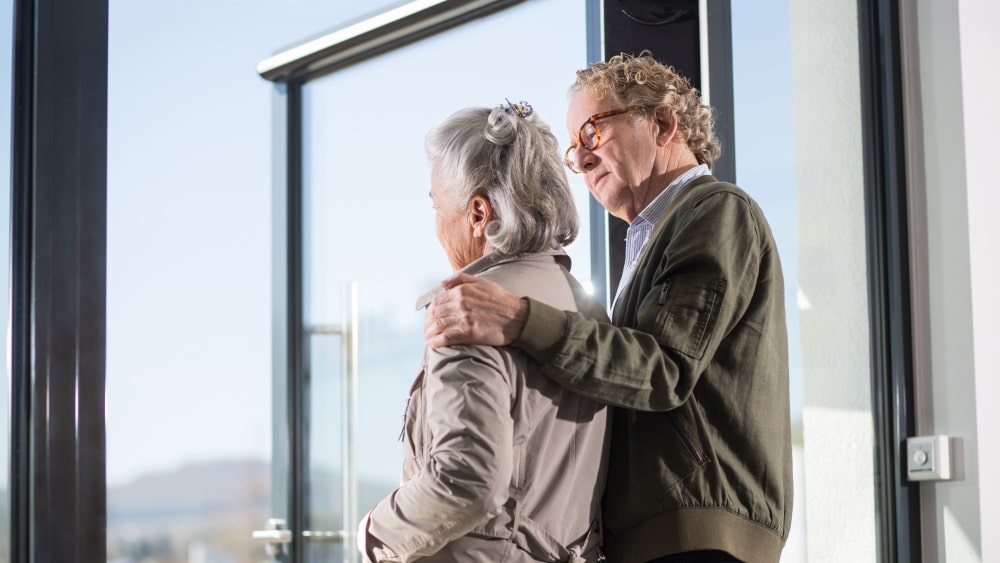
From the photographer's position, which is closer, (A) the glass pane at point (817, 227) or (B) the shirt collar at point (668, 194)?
(B) the shirt collar at point (668, 194)

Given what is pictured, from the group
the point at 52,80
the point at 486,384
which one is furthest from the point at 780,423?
the point at 52,80

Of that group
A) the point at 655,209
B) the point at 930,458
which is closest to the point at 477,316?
the point at 655,209

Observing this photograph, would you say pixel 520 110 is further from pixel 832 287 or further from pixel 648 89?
pixel 832 287

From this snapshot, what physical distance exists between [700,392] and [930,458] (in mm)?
1257

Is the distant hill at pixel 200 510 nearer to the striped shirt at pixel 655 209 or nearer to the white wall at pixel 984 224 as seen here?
the striped shirt at pixel 655 209

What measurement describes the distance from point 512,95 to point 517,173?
115 centimetres

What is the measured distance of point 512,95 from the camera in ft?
8.87

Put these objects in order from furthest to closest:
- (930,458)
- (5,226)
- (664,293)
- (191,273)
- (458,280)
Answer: (930,458) < (191,273) < (5,226) < (664,293) < (458,280)

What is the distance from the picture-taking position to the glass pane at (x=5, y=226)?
1.72 metres

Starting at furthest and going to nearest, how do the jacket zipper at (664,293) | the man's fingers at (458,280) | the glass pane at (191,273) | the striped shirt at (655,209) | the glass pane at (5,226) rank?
the glass pane at (191,273)
the striped shirt at (655,209)
the glass pane at (5,226)
the jacket zipper at (664,293)
the man's fingers at (458,280)

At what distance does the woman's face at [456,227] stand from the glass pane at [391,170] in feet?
3.41

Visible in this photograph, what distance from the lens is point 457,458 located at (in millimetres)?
1394

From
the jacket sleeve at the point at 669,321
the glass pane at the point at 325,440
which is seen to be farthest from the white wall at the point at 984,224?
the glass pane at the point at 325,440

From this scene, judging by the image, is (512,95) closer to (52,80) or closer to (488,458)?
(52,80)
